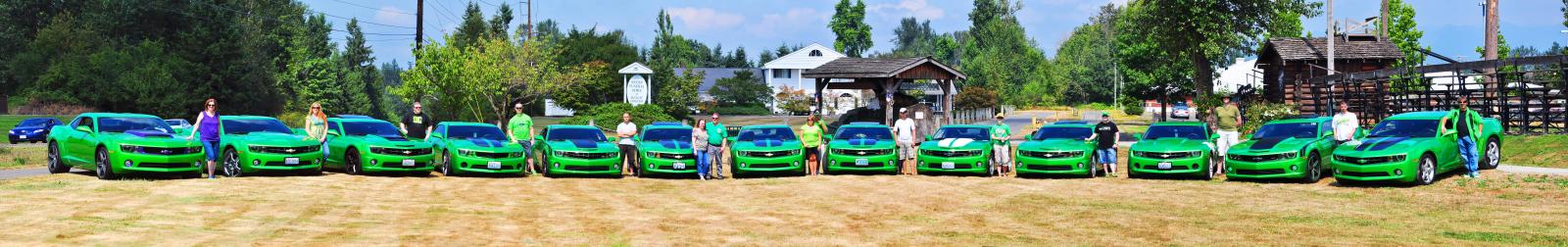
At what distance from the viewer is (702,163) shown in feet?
73.6

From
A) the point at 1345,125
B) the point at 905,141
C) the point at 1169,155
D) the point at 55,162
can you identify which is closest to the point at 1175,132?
the point at 1169,155

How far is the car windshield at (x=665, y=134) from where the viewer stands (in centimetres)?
2338

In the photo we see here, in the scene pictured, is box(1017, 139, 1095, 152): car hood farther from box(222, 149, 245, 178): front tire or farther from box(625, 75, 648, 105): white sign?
box(625, 75, 648, 105): white sign

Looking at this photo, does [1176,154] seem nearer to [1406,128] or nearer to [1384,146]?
[1384,146]

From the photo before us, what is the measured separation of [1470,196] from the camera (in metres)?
17.7

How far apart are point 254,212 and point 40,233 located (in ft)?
8.46

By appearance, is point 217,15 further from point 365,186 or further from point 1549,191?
point 1549,191

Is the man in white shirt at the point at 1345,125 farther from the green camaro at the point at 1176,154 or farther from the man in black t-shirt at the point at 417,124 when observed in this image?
the man in black t-shirt at the point at 417,124

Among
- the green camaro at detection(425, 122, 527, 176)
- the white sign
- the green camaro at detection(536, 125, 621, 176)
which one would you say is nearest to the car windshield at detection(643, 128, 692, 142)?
→ the green camaro at detection(536, 125, 621, 176)

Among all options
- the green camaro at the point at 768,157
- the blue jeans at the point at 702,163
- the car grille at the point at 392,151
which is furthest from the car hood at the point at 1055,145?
the car grille at the point at 392,151

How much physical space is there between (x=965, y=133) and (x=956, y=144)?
113cm

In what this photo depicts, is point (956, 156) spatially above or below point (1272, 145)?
below

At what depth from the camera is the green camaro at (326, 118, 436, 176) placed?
69.5 ft

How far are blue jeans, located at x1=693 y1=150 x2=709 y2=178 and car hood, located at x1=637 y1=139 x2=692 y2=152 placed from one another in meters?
0.20
